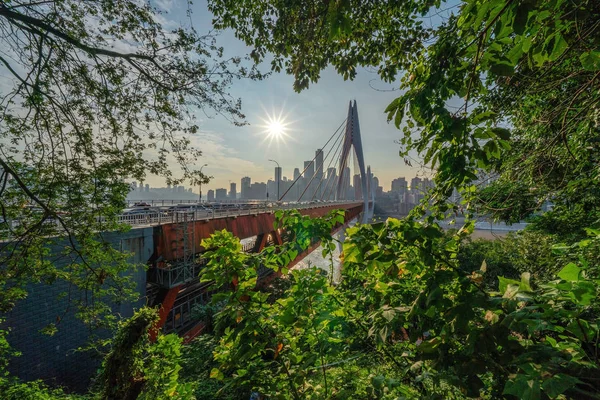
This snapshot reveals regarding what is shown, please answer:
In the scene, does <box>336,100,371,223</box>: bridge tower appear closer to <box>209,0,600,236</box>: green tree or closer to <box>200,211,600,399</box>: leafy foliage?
<box>209,0,600,236</box>: green tree

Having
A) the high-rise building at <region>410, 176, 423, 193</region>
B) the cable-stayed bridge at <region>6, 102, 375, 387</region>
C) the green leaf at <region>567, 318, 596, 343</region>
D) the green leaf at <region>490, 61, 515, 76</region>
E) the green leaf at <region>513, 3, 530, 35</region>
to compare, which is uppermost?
the green leaf at <region>513, 3, 530, 35</region>

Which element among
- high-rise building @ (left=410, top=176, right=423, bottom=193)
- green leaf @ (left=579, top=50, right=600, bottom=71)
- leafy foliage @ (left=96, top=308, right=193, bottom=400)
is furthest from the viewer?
leafy foliage @ (left=96, top=308, right=193, bottom=400)

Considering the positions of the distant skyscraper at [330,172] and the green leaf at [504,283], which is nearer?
the green leaf at [504,283]

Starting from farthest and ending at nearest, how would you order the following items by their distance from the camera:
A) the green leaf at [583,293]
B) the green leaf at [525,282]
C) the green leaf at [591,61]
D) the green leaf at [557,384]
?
the green leaf at [591,61] < the green leaf at [525,282] < the green leaf at [583,293] < the green leaf at [557,384]

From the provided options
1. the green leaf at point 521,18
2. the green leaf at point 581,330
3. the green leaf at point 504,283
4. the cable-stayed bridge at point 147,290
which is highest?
the green leaf at point 521,18

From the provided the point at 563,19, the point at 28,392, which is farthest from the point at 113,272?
the point at 563,19

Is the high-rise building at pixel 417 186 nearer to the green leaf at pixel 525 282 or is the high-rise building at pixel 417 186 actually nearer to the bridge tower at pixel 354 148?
the green leaf at pixel 525 282

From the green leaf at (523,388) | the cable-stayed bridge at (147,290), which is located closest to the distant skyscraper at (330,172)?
the cable-stayed bridge at (147,290)

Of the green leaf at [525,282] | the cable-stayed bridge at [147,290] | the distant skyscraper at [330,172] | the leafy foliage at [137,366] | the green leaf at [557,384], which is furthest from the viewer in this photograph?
the distant skyscraper at [330,172]

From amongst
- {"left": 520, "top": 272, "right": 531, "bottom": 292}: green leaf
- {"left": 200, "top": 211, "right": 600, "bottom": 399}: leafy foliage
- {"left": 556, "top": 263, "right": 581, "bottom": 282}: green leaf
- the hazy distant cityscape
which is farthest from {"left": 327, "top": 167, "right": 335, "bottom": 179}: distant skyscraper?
{"left": 556, "top": 263, "right": 581, "bottom": 282}: green leaf
